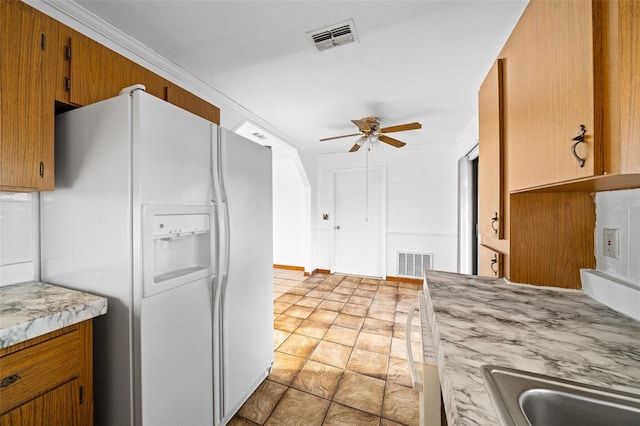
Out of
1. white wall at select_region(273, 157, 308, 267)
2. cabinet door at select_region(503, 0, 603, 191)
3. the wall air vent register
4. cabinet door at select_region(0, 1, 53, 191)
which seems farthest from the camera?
white wall at select_region(273, 157, 308, 267)

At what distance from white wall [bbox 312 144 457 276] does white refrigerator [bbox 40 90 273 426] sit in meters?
3.35

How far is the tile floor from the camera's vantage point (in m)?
1.54

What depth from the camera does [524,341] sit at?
72 cm

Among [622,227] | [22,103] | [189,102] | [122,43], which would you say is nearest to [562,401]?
[622,227]

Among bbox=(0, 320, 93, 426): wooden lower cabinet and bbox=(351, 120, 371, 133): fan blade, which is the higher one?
bbox=(351, 120, 371, 133): fan blade

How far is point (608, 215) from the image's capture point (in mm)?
1025

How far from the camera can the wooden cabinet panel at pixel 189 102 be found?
5.42 ft

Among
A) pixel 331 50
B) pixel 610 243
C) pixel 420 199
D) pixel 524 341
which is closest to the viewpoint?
A: pixel 524 341

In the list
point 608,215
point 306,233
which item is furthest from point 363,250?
point 608,215

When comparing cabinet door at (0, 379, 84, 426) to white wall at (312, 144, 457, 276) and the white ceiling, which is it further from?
white wall at (312, 144, 457, 276)

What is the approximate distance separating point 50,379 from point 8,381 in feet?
0.41

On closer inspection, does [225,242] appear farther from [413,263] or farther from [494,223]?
[413,263]

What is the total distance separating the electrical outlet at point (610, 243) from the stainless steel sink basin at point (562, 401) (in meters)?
0.74

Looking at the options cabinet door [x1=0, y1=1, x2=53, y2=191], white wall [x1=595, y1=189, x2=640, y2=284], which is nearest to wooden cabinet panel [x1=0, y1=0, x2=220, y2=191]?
cabinet door [x1=0, y1=1, x2=53, y2=191]
